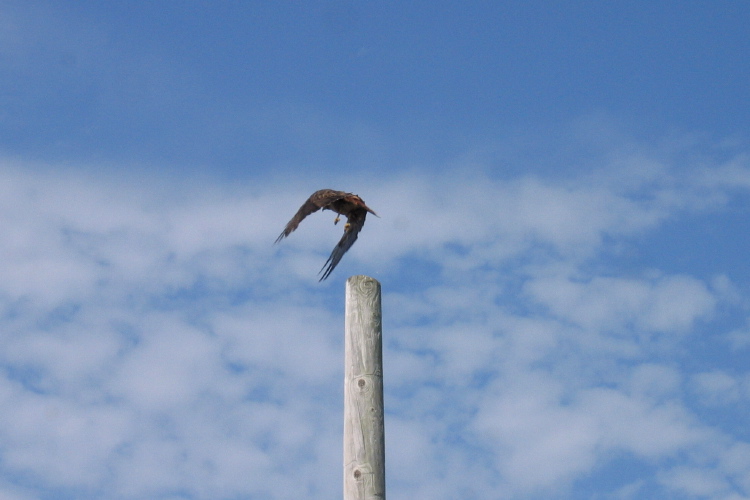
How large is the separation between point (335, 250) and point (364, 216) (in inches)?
14.0

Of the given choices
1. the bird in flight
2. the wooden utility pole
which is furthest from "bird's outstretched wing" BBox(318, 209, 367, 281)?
the wooden utility pole

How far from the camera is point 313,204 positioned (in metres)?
5.73

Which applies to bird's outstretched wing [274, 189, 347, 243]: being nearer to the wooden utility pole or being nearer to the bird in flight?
the bird in flight

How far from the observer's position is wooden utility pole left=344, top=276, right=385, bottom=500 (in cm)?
362

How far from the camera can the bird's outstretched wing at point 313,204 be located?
567 centimetres

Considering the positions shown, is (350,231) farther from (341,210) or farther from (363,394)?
(363,394)

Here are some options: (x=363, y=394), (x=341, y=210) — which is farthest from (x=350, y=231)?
(x=363, y=394)

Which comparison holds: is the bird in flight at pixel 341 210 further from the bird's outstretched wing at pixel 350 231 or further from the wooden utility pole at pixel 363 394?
A: the wooden utility pole at pixel 363 394

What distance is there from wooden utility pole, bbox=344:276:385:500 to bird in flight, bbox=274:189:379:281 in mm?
1673

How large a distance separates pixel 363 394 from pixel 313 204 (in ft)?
7.23

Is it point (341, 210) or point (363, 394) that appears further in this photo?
point (341, 210)

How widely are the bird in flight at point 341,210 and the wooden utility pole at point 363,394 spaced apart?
5.49 ft

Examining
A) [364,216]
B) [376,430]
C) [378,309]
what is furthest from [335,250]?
[376,430]

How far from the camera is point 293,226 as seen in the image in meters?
5.74
